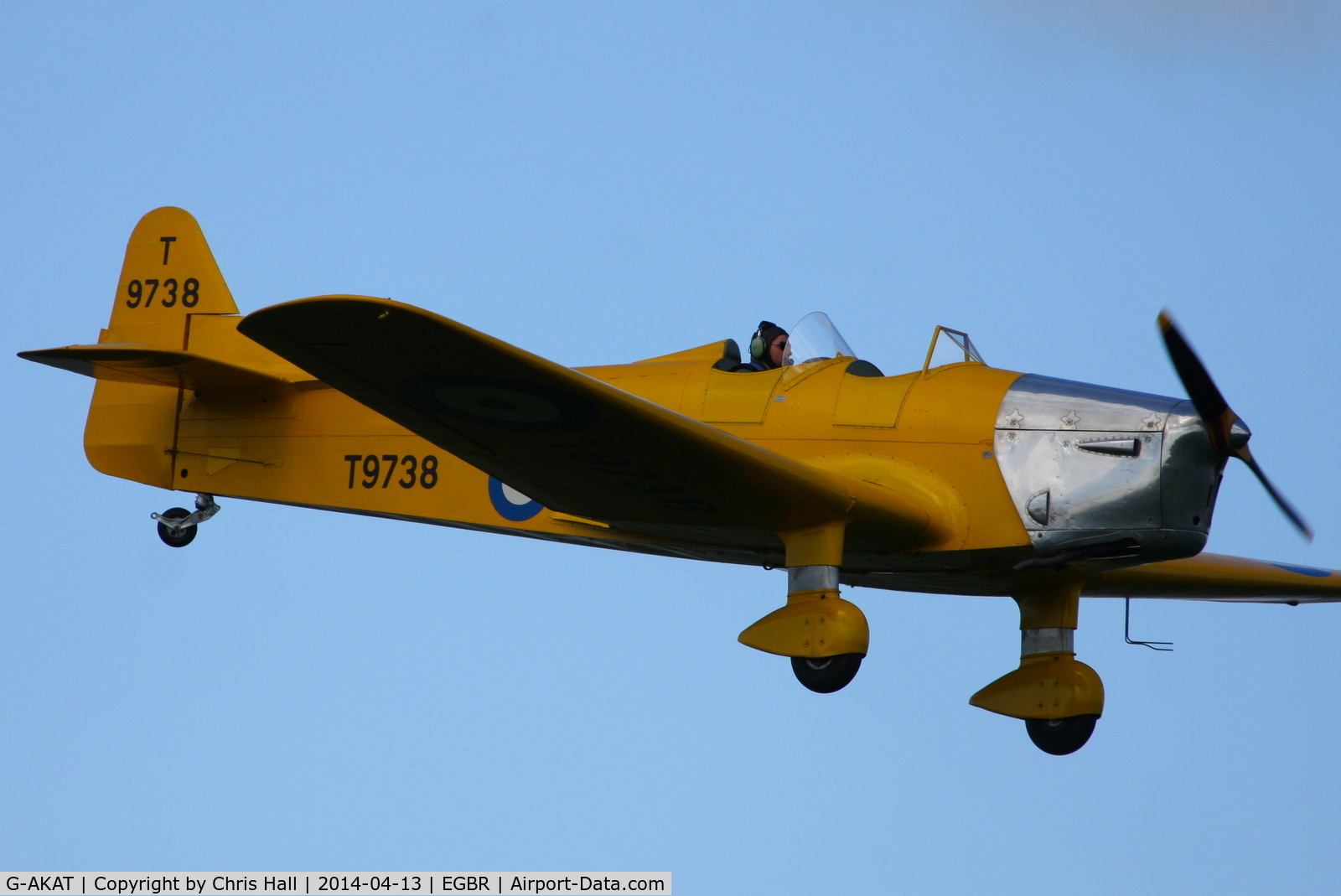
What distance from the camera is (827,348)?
965 centimetres

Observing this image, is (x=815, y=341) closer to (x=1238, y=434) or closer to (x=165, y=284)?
(x=1238, y=434)

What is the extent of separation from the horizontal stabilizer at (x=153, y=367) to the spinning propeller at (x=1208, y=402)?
20.4 ft

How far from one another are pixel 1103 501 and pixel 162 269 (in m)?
7.70

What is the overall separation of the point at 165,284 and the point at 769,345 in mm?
5241

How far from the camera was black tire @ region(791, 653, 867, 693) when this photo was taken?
8.23 metres

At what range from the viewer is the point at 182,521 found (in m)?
11.3

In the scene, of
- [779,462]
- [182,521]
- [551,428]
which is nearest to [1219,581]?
[779,462]

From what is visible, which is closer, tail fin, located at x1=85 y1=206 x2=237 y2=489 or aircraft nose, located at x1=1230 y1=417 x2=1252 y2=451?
aircraft nose, located at x1=1230 y1=417 x2=1252 y2=451

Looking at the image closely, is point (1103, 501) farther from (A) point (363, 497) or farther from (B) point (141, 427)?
(B) point (141, 427)

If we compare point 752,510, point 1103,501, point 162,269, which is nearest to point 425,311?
point 752,510

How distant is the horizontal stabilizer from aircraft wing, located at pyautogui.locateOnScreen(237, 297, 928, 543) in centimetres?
284

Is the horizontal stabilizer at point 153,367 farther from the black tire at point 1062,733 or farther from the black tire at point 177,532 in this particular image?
the black tire at point 1062,733

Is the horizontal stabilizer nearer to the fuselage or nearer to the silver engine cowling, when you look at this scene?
the fuselage

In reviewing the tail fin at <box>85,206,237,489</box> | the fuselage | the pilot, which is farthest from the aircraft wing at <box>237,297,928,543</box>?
the tail fin at <box>85,206,237,489</box>
